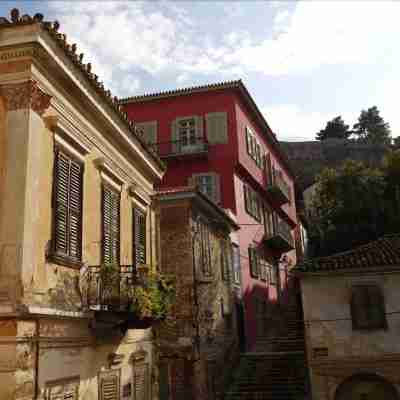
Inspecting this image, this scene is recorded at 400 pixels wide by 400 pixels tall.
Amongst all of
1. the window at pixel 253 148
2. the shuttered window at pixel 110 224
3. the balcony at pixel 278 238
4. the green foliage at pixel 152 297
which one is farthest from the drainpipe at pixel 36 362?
the balcony at pixel 278 238

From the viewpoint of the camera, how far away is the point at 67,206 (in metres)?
9.60

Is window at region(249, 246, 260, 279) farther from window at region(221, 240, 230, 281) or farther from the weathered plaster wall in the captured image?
the weathered plaster wall

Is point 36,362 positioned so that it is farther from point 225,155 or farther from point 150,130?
point 150,130

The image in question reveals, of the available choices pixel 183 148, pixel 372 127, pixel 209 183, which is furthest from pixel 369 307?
pixel 372 127

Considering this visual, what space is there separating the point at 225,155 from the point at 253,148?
12.8ft

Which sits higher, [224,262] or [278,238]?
[278,238]

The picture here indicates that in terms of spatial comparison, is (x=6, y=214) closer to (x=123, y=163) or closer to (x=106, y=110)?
(x=106, y=110)

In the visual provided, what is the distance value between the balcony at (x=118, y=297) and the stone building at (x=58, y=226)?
0.03 metres

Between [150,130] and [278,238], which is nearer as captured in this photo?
[150,130]

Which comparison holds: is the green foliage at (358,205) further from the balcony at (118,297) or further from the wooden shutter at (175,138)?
the balcony at (118,297)

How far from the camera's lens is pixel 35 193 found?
8422 millimetres

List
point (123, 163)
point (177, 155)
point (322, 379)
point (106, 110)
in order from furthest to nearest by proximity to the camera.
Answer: point (177, 155)
point (322, 379)
point (123, 163)
point (106, 110)

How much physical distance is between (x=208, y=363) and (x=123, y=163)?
8.56 meters

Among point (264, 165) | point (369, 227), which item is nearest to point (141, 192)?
point (264, 165)
